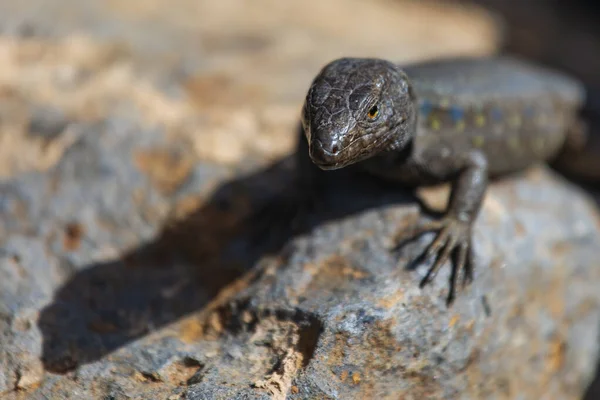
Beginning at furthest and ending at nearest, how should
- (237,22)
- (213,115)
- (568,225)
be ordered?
1. (237,22)
2. (213,115)
3. (568,225)

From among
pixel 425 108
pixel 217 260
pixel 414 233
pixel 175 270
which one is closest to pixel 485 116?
pixel 425 108

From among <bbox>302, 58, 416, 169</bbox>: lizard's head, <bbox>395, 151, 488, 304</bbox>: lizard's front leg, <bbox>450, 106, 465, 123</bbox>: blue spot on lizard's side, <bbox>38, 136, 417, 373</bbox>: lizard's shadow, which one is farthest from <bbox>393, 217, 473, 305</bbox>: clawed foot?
<bbox>450, 106, 465, 123</bbox>: blue spot on lizard's side

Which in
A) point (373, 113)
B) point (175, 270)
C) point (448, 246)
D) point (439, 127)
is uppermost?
point (373, 113)

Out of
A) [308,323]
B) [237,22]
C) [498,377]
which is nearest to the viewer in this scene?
[308,323]

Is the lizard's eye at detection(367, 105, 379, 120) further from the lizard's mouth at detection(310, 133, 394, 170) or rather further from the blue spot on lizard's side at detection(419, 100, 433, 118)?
the blue spot on lizard's side at detection(419, 100, 433, 118)

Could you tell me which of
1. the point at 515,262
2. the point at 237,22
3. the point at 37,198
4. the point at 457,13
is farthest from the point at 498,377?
the point at 457,13

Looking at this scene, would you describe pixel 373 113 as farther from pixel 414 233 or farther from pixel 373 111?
pixel 414 233

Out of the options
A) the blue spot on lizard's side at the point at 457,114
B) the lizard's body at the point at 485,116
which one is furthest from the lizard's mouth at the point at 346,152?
the blue spot on lizard's side at the point at 457,114

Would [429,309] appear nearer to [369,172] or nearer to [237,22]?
[369,172]
